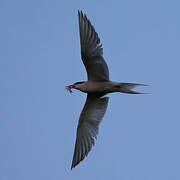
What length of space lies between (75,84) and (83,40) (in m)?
0.70

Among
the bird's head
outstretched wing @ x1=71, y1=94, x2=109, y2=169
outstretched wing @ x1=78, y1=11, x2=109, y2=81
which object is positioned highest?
outstretched wing @ x1=78, y1=11, x2=109, y2=81

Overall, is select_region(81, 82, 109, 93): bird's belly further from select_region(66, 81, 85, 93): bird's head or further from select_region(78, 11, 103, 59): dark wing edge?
select_region(78, 11, 103, 59): dark wing edge

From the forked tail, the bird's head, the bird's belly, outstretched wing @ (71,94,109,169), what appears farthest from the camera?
outstretched wing @ (71,94,109,169)

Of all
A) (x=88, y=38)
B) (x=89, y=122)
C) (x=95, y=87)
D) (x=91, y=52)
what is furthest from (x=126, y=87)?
(x=89, y=122)

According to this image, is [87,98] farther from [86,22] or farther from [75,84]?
[86,22]

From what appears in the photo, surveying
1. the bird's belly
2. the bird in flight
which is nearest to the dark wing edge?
the bird in flight

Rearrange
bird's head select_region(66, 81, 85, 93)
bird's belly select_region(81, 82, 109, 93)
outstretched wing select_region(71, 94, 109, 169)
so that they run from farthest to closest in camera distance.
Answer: outstretched wing select_region(71, 94, 109, 169), bird's head select_region(66, 81, 85, 93), bird's belly select_region(81, 82, 109, 93)

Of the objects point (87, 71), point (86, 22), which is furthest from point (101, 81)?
point (86, 22)

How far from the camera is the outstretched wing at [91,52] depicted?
7578 millimetres

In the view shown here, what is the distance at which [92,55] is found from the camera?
7648mm

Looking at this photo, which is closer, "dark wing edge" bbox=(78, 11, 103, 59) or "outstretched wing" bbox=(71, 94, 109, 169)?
"dark wing edge" bbox=(78, 11, 103, 59)

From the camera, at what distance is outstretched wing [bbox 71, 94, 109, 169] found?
8.04 metres

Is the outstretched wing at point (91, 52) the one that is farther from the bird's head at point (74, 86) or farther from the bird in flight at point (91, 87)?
the bird's head at point (74, 86)

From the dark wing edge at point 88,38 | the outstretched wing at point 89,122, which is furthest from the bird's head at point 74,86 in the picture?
the dark wing edge at point 88,38
